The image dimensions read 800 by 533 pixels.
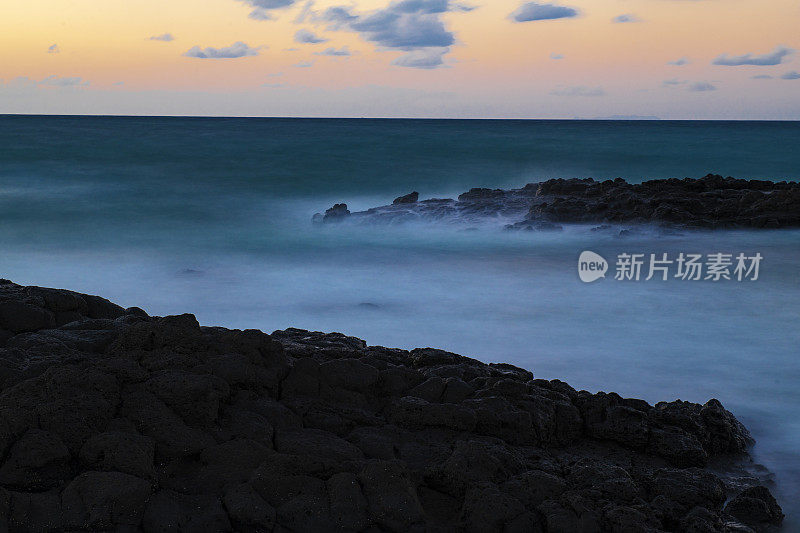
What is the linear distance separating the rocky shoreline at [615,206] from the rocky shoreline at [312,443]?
32.6ft

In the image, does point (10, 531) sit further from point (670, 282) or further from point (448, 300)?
point (670, 282)

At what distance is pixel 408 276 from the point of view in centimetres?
1168

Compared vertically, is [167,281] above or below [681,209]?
below

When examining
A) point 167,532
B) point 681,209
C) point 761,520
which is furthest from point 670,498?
point 681,209

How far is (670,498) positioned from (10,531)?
10.7 ft

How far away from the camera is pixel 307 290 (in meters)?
10.8

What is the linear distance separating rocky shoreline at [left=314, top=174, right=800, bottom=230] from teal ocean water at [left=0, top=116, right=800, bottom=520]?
0.66 meters

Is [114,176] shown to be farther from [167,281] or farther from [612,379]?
[612,379]

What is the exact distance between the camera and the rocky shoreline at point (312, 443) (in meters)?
3.68

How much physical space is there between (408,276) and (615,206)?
19.3 feet

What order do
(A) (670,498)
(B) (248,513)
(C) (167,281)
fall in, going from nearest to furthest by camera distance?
(B) (248,513) → (A) (670,498) → (C) (167,281)

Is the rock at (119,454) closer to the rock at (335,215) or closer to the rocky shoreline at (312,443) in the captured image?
the rocky shoreline at (312,443)

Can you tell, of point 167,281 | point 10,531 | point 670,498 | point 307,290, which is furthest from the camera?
point 167,281

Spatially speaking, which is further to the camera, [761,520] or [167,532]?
[761,520]
